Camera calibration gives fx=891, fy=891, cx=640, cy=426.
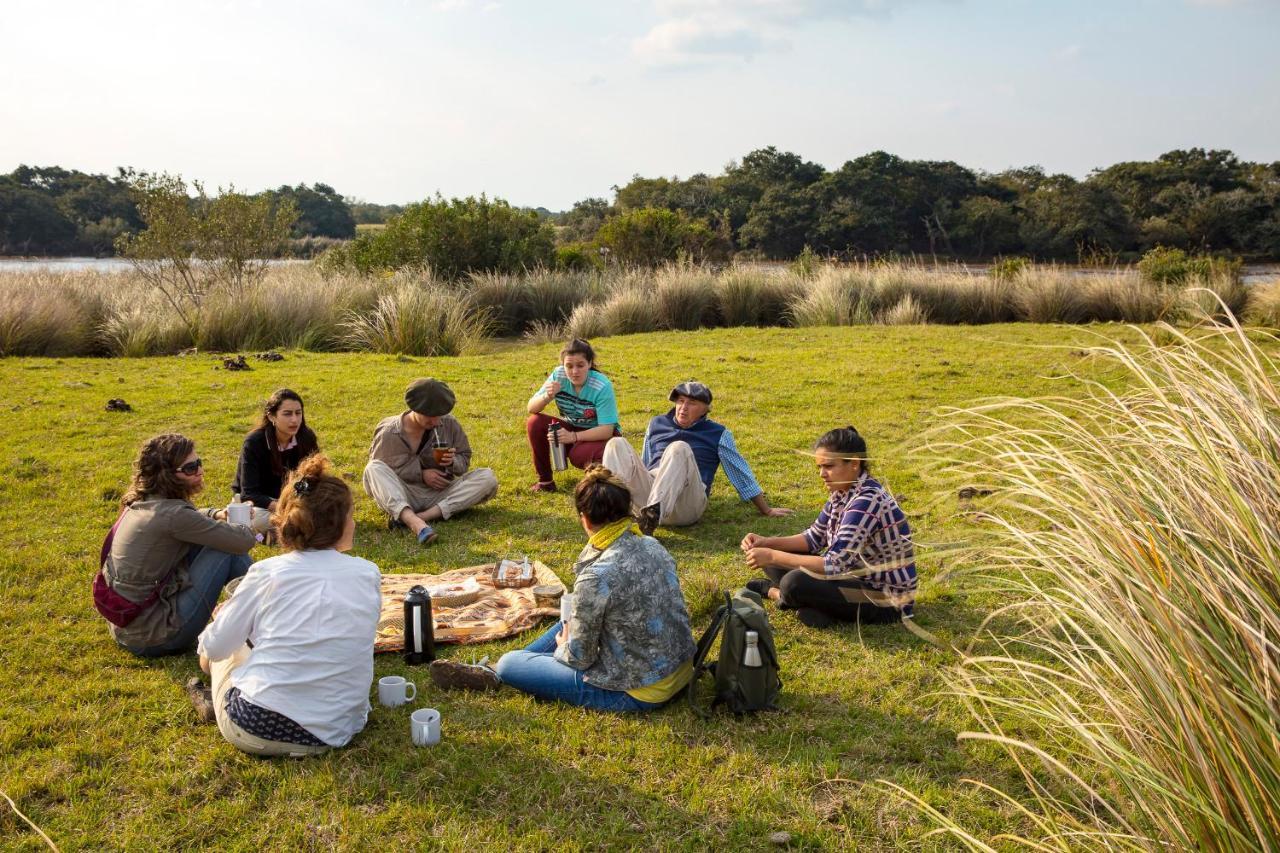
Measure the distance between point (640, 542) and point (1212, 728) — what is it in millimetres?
2590

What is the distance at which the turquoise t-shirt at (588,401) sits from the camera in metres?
7.96

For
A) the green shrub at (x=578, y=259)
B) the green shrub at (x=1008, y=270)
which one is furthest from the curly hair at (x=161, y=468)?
the green shrub at (x=578, y=259)

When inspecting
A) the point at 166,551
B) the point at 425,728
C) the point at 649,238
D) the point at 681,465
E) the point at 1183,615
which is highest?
the point at 649,238

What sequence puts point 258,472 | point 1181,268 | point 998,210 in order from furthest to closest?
point 998,210 < point 1181,268 < point 258,472

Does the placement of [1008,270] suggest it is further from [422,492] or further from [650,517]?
[422,492]

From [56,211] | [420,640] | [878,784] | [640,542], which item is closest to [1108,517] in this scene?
[878,784]

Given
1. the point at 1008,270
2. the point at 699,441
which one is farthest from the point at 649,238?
the point at 699,441

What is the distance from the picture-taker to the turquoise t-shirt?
7961 mm

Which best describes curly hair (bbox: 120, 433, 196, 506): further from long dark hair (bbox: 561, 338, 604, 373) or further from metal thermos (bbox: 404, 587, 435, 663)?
long dark hair (bbox: 561, 338, 604, 373)

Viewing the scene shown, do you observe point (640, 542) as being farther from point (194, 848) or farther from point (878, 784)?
point (194, 848)

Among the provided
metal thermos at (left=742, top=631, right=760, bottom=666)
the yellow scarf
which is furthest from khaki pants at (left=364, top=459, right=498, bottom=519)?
metal thermos at (left=742, top=631, right=760, bottom=666)

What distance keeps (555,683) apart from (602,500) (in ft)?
3.30

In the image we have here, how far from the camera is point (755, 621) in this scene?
4.28m

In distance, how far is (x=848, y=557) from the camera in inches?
203
